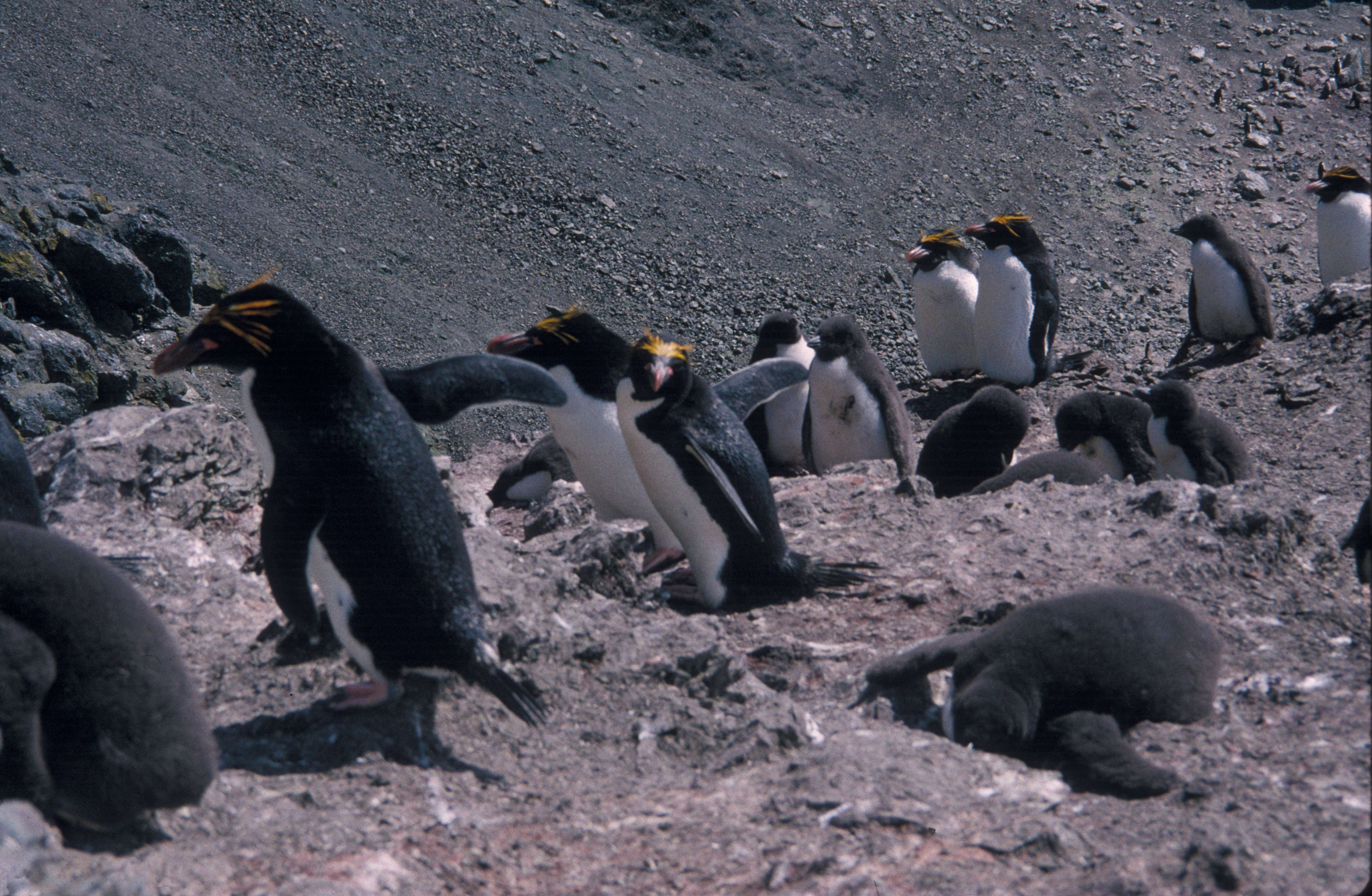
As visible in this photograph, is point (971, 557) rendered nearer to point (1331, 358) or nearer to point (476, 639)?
point (476, 639)

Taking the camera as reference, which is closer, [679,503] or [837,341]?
[679,503]

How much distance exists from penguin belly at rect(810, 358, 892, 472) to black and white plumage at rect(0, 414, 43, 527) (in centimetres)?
405

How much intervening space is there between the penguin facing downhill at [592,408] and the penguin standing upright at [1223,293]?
206 inches

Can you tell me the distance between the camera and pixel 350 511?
2.69 meters

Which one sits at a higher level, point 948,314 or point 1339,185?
point 1339,185

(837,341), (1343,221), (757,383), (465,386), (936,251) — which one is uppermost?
(1343,221)

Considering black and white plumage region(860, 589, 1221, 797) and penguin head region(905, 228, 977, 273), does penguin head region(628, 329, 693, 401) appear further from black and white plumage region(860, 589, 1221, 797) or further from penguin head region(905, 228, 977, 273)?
penguin head region(905, 228, 977, 273)

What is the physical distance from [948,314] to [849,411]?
3013 millimetres

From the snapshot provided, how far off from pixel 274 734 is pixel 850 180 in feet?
40.2

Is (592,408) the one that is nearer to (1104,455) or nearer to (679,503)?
(679,503)

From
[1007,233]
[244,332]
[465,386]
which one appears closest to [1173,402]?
[1007,233]

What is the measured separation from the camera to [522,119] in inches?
527

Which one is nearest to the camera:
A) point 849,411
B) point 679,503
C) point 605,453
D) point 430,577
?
point 430,577

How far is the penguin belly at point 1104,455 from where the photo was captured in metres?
6.01
